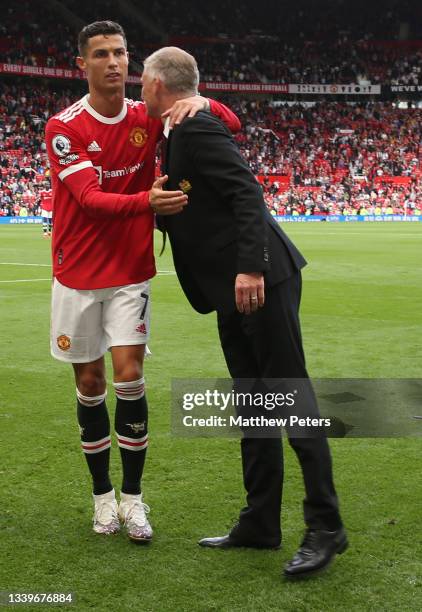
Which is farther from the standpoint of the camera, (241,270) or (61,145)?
(61,145)

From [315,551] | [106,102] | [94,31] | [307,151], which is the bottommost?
[307,151]

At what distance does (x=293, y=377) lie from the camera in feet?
11.3

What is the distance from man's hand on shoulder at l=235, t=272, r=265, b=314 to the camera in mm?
3285

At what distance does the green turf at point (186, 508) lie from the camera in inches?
123

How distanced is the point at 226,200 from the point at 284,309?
0.51m

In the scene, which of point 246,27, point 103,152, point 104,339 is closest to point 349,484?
point 104,339

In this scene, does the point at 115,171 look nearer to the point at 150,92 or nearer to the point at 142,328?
the point at 150,92

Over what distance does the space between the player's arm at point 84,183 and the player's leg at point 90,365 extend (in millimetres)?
484

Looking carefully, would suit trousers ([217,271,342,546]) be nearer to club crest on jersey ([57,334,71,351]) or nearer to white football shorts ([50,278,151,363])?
white football shorts ([50,278,151,363])

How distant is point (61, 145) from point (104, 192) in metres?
0.28

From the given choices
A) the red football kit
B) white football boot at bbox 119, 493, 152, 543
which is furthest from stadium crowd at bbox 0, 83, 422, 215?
white football boot at bbox 119, 493, 152, 543

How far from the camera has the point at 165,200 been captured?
11.1 feet

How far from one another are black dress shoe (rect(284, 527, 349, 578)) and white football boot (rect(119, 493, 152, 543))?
711 millimetres

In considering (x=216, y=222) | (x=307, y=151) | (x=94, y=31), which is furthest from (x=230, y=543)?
(x=307, y=151)
